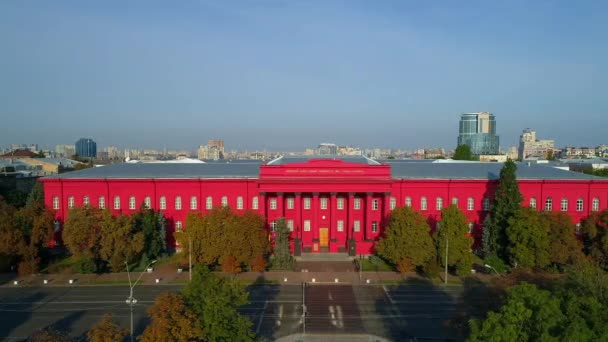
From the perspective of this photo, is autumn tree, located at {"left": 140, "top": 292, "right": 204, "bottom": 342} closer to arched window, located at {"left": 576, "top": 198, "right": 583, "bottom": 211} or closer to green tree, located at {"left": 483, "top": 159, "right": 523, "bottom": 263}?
green tree, located at {"left": 483, "top": 159, "right": 523, "bottom": 263}

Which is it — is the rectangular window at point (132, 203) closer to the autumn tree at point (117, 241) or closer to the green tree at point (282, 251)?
the autumn tree at point (117, 241)

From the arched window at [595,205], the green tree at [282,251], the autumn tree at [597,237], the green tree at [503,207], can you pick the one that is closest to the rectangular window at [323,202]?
the green tree at [282,251]

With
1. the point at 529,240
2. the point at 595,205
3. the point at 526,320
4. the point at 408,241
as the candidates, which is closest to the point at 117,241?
the point at 408,241

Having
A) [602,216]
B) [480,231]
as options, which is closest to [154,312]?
[480,231]

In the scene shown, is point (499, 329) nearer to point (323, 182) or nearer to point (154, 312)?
point (154, 312)

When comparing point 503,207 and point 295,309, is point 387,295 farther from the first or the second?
point 503,207

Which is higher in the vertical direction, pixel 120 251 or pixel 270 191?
pixel 270 191
